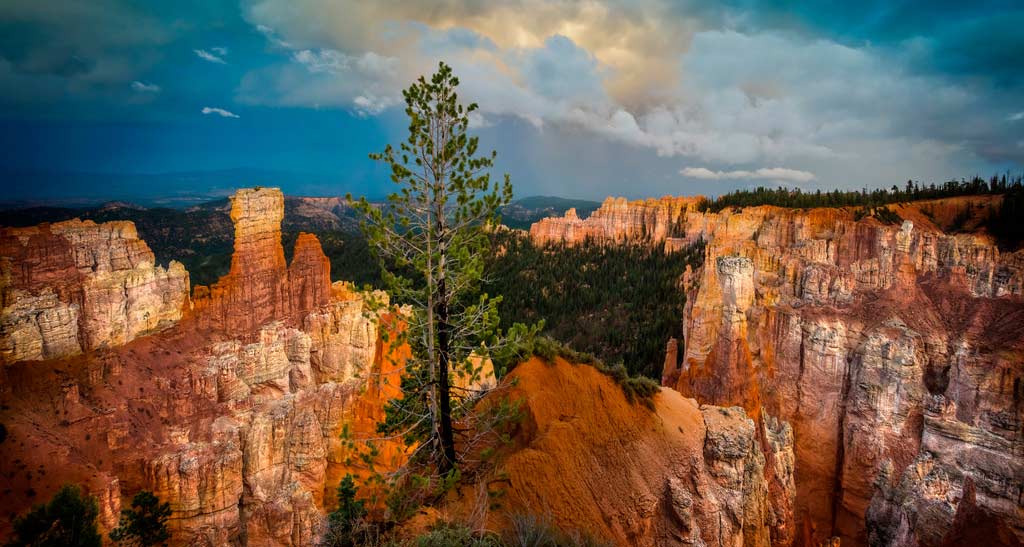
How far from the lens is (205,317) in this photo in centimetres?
2011

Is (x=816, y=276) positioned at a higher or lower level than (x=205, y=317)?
higher

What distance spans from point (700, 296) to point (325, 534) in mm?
26786

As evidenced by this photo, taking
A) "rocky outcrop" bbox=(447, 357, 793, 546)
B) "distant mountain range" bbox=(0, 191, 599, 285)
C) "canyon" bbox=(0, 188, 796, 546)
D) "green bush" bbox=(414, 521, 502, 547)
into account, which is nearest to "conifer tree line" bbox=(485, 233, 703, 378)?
"distant mountain range" bbox=(0, 191, 599, 285)

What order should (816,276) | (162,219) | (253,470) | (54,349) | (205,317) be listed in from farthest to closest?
(162,219) < (816,276) < (205,317) < (253,470) < (54,349)

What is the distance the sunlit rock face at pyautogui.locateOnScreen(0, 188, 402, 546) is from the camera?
49.0ft

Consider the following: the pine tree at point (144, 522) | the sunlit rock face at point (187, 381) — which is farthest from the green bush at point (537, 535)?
the pine tree at point (144, 522)

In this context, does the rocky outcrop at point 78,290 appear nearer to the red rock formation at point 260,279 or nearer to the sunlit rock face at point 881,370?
the red rock formation at point 260,279

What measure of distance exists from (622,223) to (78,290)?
74418mm

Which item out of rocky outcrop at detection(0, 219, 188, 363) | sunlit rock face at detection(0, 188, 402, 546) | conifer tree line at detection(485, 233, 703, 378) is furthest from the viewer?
conifer tree line at detection(485, 233, 703, 378)

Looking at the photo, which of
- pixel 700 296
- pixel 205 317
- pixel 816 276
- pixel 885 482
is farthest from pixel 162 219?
pixel 885 482

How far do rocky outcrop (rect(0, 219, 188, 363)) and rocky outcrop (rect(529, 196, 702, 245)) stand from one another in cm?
6696

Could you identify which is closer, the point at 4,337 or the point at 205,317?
the point at 4,337

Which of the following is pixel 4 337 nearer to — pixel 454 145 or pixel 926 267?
pixel 454 145

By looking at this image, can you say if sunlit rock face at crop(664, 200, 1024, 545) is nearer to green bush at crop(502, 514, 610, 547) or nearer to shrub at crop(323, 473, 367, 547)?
green bush at crop(502, 514, 610, 547)
